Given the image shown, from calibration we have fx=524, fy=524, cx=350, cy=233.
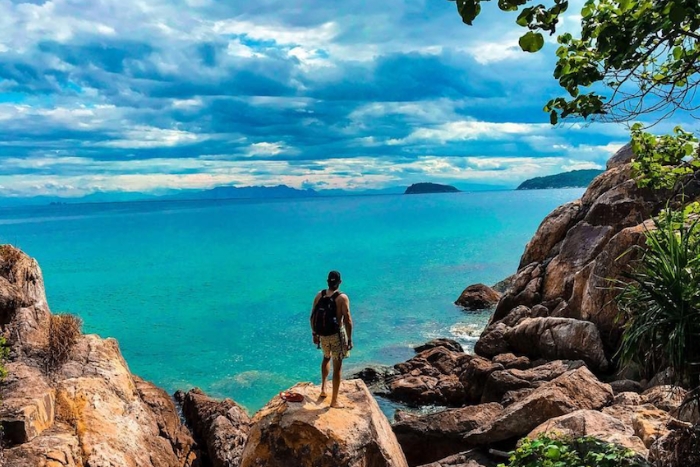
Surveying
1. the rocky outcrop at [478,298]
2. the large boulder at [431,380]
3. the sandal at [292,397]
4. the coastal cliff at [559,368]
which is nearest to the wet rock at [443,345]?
the coastal cliff at [559,368]

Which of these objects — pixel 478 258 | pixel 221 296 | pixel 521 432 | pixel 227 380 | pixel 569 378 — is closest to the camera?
pixel 521 432

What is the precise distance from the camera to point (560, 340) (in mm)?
21734

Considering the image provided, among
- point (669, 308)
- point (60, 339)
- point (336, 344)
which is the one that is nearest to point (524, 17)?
point (669, 308)

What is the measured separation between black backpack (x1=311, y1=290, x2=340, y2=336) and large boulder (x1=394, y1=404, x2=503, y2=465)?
6.10 m

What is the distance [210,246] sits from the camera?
11312cm

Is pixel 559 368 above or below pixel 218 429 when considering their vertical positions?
above

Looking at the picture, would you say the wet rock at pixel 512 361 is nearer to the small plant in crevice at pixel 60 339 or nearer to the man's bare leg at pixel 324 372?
the man's bare leg at pixel 324 372

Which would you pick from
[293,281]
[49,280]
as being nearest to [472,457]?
[293,281]

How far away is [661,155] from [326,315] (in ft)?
24.9

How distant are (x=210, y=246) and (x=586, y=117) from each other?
11088cm

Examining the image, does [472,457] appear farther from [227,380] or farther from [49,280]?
[49,280]

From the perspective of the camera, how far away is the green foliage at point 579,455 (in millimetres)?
7847

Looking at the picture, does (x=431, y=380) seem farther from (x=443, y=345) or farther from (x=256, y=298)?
(x=256, y=298)

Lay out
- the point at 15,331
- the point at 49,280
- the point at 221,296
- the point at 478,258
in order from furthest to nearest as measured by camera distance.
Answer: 1. the point at 478,258
2. the point at 49,280
3. the point at 221,296
4. the point at 15,331
